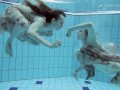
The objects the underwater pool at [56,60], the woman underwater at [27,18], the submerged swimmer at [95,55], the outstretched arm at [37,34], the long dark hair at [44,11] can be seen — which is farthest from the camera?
the underwater pool at [56,60]

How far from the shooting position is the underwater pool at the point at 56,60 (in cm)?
631

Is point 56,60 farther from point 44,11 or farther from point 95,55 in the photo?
point 44,11

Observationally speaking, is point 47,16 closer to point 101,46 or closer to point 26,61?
point 101,46

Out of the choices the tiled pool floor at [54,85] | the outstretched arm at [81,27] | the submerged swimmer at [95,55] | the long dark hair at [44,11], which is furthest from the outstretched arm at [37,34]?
the tiled pool floor at [54,85]

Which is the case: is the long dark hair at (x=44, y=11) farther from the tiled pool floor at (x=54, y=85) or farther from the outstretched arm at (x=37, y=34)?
the tiled pool floor at (x=54, y=85)

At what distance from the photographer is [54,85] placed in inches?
263

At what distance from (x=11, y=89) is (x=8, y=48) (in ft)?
11.2

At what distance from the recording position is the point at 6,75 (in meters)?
6.96

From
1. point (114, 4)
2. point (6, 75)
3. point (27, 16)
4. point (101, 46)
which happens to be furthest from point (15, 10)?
point (6, 75)

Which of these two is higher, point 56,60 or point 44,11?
point 44,11

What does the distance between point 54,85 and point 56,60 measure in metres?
1.28

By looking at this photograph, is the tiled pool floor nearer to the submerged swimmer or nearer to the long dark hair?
the submerged swimmer

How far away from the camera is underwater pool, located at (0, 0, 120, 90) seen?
20.7 feet

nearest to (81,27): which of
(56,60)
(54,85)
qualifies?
(54,85)
